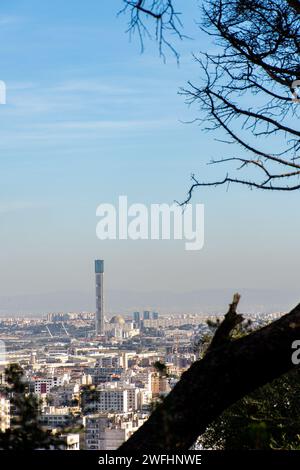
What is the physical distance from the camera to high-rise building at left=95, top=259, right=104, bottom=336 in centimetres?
3619

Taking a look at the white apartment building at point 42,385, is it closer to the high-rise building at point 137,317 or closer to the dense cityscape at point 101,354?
the dense cityscape at point 101,354

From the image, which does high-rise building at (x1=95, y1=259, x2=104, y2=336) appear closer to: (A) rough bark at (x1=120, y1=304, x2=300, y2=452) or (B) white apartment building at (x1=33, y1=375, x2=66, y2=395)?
(B) white apartment building at (x1=33, y1=375, x2=66, y2=395)

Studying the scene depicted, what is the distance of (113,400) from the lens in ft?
39.5

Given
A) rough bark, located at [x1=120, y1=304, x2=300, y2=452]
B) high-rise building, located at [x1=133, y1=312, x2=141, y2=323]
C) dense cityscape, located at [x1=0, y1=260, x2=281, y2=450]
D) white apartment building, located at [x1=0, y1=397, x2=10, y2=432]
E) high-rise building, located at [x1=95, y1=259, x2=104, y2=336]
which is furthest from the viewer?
high-rise building, located at [x1=95, y1=259, x2=104, y2=336]

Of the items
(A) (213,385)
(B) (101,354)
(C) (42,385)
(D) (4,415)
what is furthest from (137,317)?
(A) (213,385)

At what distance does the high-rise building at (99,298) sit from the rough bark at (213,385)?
33.2 meters

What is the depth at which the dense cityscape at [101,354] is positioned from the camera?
9.65ft

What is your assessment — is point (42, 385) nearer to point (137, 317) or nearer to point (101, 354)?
point (101, 354)

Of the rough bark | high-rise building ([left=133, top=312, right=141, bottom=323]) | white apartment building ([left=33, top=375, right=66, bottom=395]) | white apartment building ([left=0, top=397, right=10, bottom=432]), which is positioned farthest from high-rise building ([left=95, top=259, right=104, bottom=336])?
the rough bark

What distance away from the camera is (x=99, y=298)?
39.5 meters

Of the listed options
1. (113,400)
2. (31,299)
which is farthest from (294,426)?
(31,299)

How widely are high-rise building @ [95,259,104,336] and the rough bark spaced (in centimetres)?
3316
